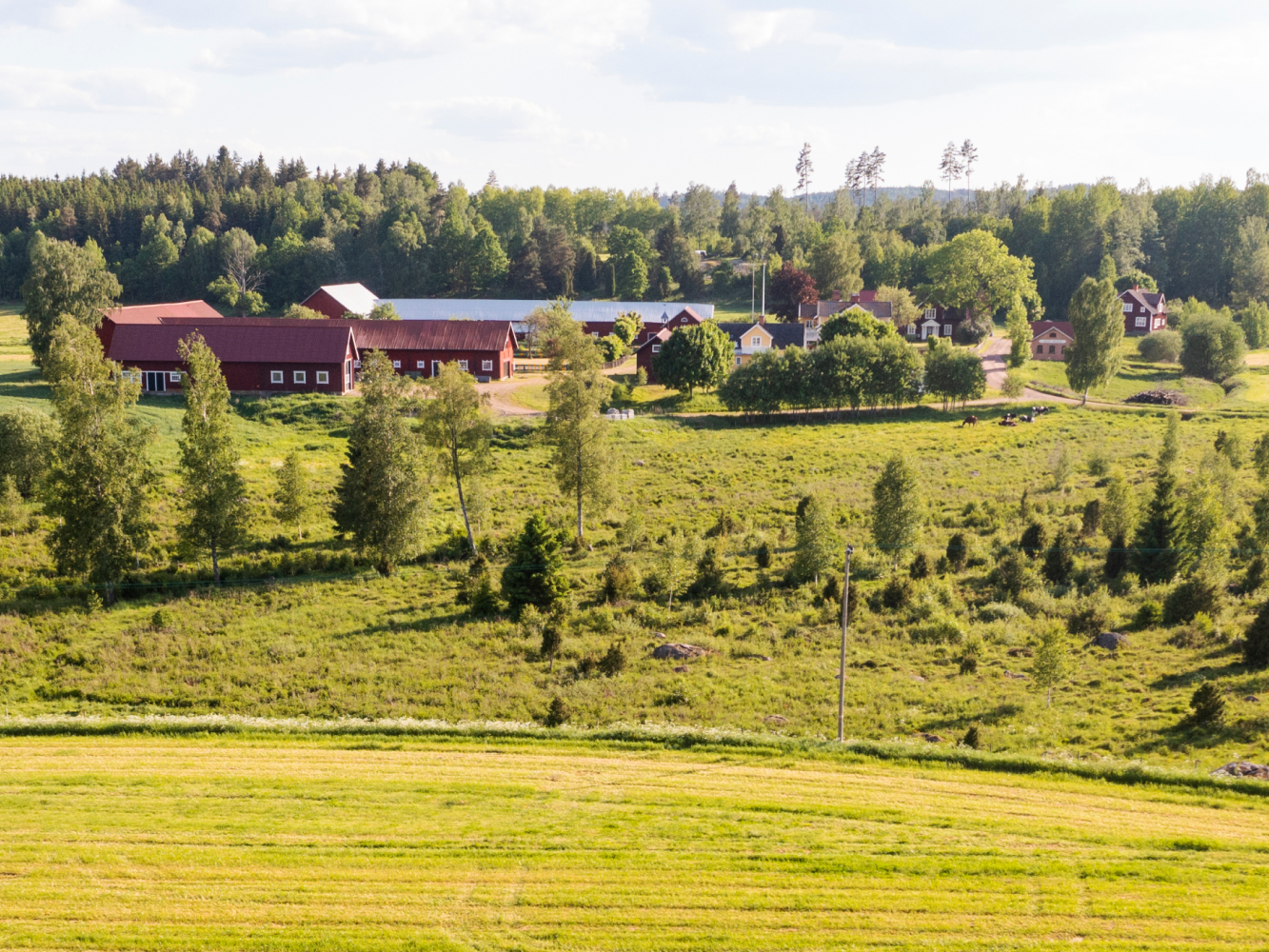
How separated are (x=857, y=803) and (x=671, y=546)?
16.7m

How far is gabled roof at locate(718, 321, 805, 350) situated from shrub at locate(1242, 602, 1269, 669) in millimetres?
52443

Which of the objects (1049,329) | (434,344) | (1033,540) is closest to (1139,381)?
(1049,329)

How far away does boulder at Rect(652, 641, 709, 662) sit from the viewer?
27.1m

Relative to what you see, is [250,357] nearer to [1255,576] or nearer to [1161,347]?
[1255,576]

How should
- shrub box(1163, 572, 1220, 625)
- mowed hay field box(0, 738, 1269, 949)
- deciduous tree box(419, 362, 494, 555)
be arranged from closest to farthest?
mowed hay field box(0, 738, 1269, 949) < shrub box(1163, 572, 1220, 625) < deciduous tree box(419, 362, 494, 555)

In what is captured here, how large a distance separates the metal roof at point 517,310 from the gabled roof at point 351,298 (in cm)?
224

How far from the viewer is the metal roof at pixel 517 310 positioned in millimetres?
87188

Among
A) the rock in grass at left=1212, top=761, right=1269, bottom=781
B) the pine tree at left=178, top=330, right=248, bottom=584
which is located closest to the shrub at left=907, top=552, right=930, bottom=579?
the rock in grass at left=1212, top=761, right=1269, bottom=781

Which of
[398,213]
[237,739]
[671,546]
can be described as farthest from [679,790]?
[398,213]

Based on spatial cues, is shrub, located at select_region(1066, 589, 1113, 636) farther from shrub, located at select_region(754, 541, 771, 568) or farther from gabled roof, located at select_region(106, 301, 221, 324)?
gabled roof, located at select_region(106, 301, 221, 324)

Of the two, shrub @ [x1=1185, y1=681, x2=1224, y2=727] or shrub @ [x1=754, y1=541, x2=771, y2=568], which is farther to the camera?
shrub @ [x1=754, y1=541, x2=771, y2=568]

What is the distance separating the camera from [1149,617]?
97.1ft

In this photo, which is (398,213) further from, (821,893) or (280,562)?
(821,893)

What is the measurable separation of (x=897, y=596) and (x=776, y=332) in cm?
4988
